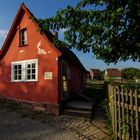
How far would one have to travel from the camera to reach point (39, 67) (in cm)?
1405

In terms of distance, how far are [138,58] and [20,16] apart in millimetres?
9738

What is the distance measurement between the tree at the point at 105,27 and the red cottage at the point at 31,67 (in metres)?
5.05

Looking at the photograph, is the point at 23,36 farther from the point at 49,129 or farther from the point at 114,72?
the point at 114,72

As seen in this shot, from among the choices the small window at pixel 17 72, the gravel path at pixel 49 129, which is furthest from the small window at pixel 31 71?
the gravel path at pixel 49 129

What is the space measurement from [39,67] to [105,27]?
7.73 meters

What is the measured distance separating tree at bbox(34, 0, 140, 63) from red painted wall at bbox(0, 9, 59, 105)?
5136mm

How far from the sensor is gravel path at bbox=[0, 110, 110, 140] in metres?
8.05

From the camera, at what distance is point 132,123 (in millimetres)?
6410

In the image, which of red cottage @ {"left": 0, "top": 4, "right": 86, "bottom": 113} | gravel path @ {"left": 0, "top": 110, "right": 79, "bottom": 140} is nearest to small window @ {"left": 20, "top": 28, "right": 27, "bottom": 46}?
red cottage @ {"left": 0, "top": 4, "right": 86, "bottom": 113}

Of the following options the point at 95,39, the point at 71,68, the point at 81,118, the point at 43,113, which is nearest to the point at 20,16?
the point at 71,68

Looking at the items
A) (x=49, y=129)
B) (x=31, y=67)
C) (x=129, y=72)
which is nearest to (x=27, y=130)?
(x=49, y=129)

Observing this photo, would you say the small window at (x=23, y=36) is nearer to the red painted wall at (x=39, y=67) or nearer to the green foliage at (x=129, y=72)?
the red painted wall at (x=39, y=67)

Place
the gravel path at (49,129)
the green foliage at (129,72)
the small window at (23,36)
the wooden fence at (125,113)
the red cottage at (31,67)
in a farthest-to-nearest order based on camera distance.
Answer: the green foliage at (129,72)
the small window at (23,36)
the red cottage at (31,67)
the gravel path at (49,129)
the wooden fence at (125,113)

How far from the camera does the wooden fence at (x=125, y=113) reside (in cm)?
622
